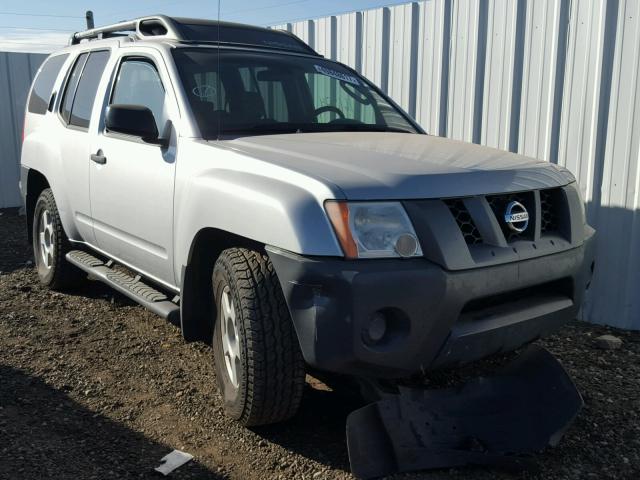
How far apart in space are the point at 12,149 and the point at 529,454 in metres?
9.57

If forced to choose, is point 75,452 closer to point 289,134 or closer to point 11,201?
point 289,134

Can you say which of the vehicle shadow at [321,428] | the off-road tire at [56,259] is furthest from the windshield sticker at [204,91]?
the off-road tire at [56,259]

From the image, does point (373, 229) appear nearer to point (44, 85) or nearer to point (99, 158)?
point (99, 158)

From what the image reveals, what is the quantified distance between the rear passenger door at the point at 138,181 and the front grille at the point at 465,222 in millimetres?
1572

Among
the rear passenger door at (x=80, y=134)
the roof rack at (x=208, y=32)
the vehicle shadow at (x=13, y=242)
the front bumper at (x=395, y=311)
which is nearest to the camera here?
the front bumper at (x=395, y=311)

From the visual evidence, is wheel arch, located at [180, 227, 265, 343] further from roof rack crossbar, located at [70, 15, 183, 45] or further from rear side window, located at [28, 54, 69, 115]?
rear side window, located at [28, 54, 69, 115]

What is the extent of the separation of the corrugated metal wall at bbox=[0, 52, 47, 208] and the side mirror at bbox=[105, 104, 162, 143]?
762 centimetres

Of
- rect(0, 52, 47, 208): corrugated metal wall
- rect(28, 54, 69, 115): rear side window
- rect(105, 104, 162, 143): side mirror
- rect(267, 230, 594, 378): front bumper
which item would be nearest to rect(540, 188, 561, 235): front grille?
rect(267, 230, 594, 378): front bumper

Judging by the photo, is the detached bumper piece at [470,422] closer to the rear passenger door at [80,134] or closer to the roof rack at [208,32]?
the roof rack at [208,32]

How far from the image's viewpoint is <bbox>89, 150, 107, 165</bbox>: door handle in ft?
13.7

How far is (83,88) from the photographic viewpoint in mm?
4883

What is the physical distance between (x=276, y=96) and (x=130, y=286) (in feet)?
5.03

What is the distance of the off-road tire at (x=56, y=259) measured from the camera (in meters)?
5.14

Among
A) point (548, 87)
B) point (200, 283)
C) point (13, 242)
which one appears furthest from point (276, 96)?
point (13, 242)
